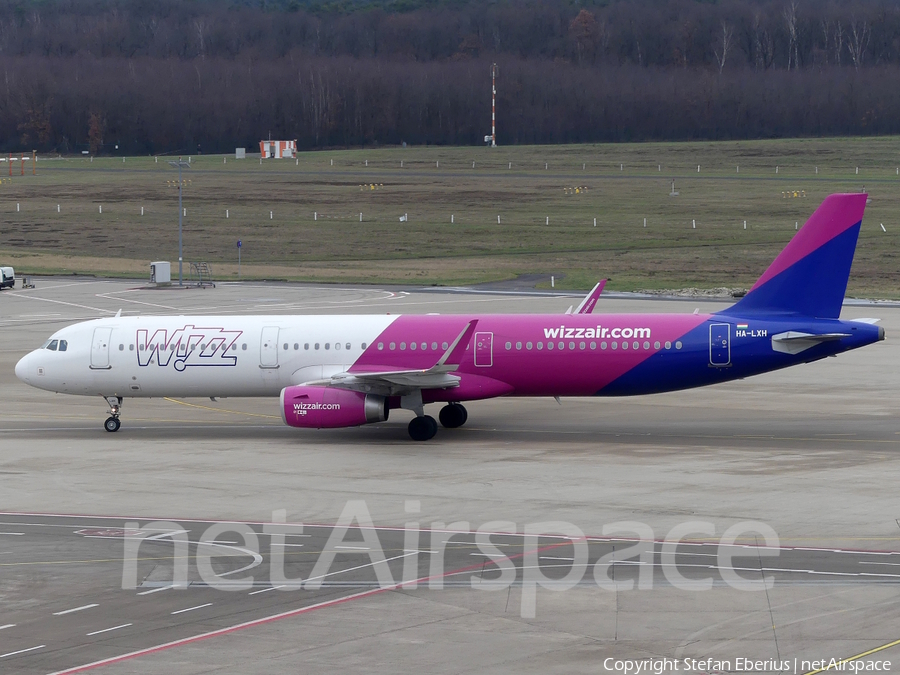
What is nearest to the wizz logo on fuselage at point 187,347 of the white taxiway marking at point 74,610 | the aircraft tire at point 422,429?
the aircraft tire at point 422,429

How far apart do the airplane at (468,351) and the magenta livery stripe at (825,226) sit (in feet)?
0.15

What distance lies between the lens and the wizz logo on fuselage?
126 feet

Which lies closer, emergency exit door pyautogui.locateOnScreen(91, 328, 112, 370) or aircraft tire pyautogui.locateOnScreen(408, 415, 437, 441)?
aircraft tire pyautogui.locateOnScreen(408, 415, 437, 441)

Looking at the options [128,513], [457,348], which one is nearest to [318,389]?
[457,348]

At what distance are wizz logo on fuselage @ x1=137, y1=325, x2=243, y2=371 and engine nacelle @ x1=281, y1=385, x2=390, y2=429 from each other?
3.71m

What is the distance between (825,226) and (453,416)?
45.5ft

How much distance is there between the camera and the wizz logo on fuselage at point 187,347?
126 feet

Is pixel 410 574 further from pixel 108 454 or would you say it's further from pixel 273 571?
pixel 108 454

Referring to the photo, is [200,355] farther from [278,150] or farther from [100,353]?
[278,150]

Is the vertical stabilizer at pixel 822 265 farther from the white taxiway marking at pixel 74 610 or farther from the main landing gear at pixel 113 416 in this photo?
the white taxiway marking at pixel 74 610

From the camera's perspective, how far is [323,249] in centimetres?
10331

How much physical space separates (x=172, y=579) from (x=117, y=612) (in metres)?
2.04
